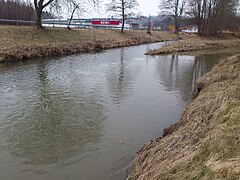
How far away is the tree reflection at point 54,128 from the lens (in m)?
7.23

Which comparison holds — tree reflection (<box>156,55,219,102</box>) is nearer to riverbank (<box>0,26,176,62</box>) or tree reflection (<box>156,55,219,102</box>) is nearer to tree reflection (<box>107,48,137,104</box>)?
tree reflection (<box>107,48,137,104</box>)

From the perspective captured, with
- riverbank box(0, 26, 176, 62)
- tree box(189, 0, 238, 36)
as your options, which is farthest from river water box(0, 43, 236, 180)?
tree box(189, 0, 238, 36)

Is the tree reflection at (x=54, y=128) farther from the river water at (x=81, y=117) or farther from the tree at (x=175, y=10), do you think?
the tree at (x=175, y=10)

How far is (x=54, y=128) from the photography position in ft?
28.4

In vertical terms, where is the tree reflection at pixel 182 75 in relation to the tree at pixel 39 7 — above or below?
below

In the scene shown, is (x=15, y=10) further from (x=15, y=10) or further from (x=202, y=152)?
(x=202, y=152)

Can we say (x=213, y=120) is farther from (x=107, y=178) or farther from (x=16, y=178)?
(x=16, y=178)

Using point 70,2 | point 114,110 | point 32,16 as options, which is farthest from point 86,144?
point 32,16

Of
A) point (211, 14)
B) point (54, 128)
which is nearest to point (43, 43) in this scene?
point (54, 128)

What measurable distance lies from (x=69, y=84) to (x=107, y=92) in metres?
2.53

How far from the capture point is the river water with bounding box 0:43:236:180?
21.8 feet

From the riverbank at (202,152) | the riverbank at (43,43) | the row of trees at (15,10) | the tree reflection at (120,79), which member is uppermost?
the row of trees at (15,10)

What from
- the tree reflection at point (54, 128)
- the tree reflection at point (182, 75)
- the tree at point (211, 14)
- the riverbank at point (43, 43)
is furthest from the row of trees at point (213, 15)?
the tree reflection at point (54, 128)

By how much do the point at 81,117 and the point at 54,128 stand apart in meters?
1.21
